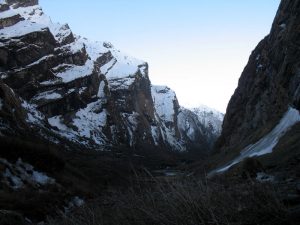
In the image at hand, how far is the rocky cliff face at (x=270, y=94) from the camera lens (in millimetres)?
49531

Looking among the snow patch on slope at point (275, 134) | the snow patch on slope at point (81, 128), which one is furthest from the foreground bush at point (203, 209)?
the snow patch on slope at point (81, 128)

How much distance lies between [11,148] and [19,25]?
551 feet

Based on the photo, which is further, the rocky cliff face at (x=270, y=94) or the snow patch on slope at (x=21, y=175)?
the rocky cliff face at (x=270, y=94)

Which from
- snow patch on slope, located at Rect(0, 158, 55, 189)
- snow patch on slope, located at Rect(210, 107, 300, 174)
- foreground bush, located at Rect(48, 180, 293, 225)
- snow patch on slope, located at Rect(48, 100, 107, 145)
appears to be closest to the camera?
foreground bush, located at Rect(48, 180, 293, 225)

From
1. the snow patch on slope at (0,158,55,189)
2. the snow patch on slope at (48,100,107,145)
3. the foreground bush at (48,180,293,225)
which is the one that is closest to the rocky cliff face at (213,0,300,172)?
the snow patch on slope at (0,158,55,189)

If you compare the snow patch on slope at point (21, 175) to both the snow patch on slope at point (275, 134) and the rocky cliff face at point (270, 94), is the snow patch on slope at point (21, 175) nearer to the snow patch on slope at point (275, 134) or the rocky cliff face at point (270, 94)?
the snow patch on slope at point (275, 134)

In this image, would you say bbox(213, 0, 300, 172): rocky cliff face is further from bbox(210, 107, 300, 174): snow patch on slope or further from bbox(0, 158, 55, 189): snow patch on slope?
bbox(0, 158, 55, 189): snow patch on slope

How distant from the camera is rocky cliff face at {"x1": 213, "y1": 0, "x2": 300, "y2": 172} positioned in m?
49.5

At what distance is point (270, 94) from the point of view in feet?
237

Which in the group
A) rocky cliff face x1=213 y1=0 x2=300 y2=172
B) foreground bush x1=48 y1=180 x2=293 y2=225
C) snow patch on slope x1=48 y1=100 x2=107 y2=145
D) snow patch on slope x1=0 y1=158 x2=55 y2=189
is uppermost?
foreground bush x1=48 y1=180 x2=293 y2=225

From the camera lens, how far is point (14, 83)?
166875mm

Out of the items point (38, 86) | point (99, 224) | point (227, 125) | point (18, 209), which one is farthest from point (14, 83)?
point (99, 224)

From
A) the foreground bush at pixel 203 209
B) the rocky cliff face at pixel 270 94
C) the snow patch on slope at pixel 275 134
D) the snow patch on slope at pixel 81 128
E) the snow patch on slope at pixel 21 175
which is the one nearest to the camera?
the foreground bush at pixel 203 209

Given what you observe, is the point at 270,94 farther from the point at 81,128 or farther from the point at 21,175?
the point at 81,128
